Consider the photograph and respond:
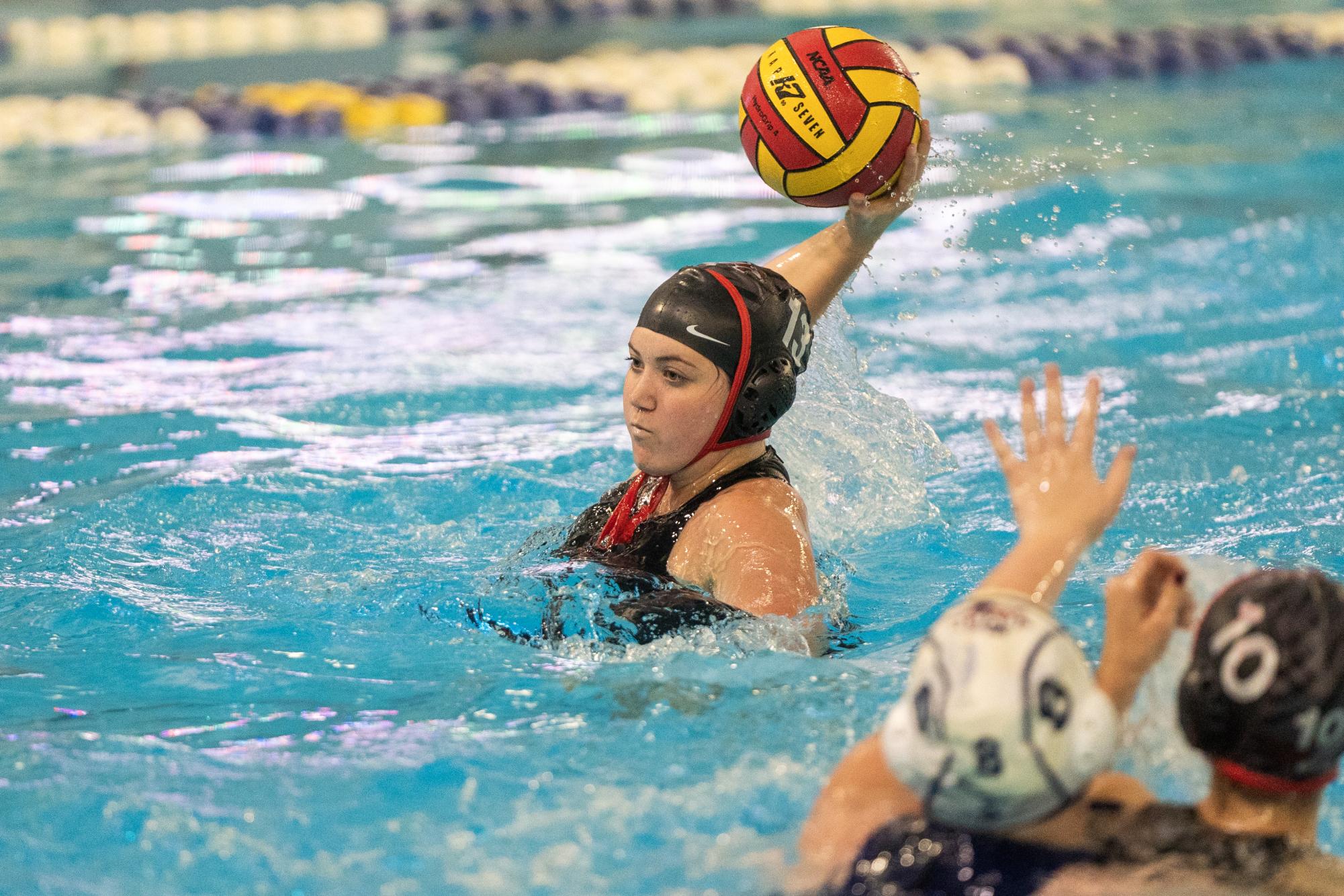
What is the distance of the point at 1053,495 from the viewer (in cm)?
200

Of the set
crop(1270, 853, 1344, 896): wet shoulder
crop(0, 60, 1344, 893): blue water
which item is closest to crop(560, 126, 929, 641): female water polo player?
crop(0, 60, 1344, 893): blue water

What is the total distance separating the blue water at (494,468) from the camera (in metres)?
2.61

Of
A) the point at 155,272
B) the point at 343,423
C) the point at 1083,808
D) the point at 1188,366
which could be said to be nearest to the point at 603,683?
the point at 1083,808

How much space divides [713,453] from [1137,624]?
141 cm

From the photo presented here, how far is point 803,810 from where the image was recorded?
2.46m

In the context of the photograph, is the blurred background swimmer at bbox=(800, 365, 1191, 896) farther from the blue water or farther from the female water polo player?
the female water polo player

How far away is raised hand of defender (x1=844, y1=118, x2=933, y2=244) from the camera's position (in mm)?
3602

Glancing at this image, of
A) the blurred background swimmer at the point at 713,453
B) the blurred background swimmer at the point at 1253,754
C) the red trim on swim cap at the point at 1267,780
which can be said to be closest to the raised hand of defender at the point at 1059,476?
the blurred background swimmer at the point at 1253,754

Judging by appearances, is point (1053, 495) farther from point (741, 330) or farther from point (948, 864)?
point (741, 330)

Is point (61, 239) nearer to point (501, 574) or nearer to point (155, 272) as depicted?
point (155, 272)

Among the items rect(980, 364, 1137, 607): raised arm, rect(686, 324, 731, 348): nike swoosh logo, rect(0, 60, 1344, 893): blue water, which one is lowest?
rect(0, 60, 1344, 893): blue water

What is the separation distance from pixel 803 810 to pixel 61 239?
7666 mm

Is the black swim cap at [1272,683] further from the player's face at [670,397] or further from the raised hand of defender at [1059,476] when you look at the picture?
the player's face at [670,397]

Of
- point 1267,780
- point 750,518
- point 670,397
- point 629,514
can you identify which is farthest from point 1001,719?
point 629,514
